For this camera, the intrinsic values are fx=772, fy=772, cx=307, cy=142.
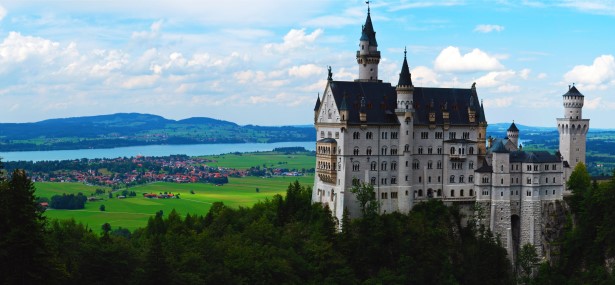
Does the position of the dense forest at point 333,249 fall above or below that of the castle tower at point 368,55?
below

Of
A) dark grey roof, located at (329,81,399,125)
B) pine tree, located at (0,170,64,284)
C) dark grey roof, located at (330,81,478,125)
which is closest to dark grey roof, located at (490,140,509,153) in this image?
dark grey roof, located at (330,81,478,125)

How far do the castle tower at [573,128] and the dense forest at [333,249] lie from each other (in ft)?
13.9

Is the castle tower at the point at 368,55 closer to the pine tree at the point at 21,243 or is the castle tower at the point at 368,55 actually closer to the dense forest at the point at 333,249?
the dense forest at the point at 333,249

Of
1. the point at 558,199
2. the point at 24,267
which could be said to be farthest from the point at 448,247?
the point at 24,267

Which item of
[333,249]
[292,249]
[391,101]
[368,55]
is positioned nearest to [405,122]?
[391,101]

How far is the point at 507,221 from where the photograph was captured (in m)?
104

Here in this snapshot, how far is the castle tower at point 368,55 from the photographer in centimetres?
10956

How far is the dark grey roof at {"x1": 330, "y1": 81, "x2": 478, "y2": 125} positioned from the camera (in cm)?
10188

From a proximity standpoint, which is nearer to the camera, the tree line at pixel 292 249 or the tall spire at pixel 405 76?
the tree line at pixel 292 249

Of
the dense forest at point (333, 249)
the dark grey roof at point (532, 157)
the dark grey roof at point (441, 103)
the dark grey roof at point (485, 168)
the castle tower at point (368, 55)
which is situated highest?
the castle tower at point (368, 55)

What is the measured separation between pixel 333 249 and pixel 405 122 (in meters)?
20.1

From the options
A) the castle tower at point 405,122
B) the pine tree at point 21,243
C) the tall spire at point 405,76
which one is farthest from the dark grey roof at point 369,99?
the pine tree at point 21,243

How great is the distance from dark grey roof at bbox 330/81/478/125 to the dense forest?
34.4 ft

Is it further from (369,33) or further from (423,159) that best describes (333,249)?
(369,33)
